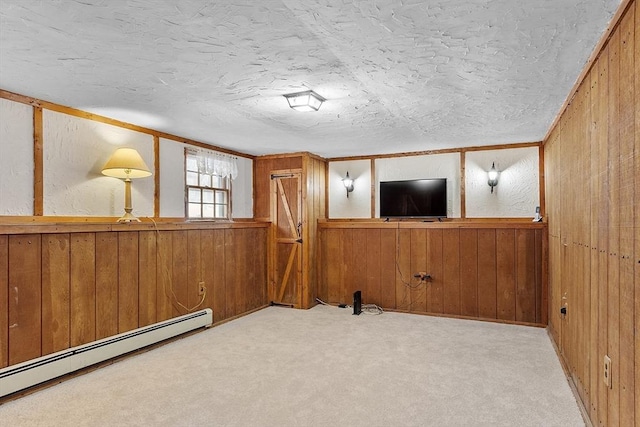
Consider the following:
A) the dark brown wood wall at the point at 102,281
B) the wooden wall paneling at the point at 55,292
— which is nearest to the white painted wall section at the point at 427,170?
the dark brown wood wall at the point at 102,281

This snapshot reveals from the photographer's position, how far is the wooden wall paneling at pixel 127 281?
368 centimetres

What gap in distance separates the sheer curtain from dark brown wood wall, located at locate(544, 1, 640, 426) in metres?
4.05

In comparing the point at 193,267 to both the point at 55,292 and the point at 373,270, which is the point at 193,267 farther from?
the point at 373,270

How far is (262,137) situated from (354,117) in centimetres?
137

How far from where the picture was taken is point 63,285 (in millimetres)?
3203

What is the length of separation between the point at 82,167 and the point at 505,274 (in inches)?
193

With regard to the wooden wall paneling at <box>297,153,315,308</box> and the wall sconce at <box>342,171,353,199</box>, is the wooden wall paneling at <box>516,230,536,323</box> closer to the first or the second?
the wall sconce at <box>342,171,353,199</box>

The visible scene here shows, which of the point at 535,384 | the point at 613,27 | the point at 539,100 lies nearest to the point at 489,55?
the point at 613,27

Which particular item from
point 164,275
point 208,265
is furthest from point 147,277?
point 208,265

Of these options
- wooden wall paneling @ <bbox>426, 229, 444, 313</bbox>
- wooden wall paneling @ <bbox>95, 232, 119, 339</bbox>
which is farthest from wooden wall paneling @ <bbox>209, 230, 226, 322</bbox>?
wooden wall paneling @ <bbox>426, 229, 444, 313</bbox>

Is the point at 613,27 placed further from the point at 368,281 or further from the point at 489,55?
the point at 368,281

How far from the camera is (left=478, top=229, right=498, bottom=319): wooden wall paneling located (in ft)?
16.2

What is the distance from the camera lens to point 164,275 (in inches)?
163

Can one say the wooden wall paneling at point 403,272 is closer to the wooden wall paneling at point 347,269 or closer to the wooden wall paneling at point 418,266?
the wooden wall paneling at point 418,266
